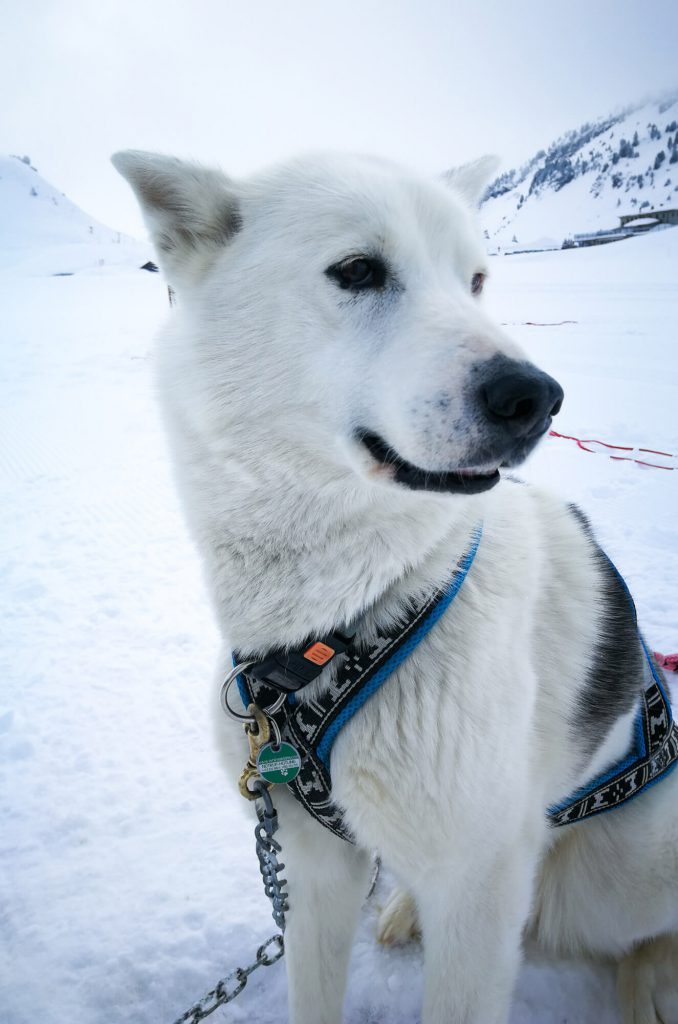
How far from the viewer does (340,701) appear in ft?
3.86

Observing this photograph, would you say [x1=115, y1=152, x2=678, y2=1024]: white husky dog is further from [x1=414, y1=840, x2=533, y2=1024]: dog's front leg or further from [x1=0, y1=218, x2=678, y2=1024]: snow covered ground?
[x1=0, y1=218, x2=678, y2=1024]: snow covered ground

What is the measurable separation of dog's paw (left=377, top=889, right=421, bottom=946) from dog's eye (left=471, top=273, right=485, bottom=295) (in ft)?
6.11

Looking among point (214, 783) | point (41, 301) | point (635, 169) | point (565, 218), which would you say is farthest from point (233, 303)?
point (635, 169)

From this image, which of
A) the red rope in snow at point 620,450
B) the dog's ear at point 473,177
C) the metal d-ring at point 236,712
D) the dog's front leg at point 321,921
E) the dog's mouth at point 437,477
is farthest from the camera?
the red rope in snow at point 620,450

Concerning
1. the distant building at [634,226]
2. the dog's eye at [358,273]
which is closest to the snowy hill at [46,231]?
the dog's eye at [358,273]

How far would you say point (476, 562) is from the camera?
1337 millimetres

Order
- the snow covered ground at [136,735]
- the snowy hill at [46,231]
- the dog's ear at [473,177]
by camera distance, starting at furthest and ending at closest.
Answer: the snowy hill at [46,231]
the dog's ear at [473,177]
the snow covered ground at [136,735]

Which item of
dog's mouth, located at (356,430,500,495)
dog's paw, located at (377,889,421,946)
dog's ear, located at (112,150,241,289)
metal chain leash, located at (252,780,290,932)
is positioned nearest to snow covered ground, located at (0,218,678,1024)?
dog's paw, located at (377,889,421,946)

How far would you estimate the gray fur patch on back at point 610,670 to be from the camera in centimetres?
141

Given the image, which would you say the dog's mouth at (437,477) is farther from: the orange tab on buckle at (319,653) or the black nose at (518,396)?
the orange tab on buckle at (319,653)

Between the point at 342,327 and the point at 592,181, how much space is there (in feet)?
314

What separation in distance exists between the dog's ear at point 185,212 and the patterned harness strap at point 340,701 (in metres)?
1.03

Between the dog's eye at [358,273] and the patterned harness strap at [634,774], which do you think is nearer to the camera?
the dog's eye at [358,273]

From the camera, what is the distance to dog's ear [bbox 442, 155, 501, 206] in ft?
6.13
